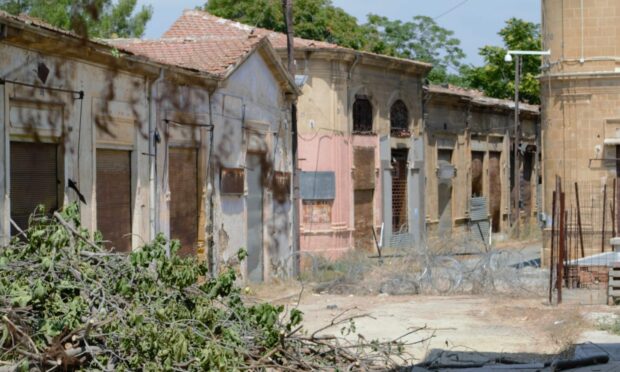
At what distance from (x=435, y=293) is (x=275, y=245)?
147 inches

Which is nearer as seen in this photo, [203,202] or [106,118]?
[106,118]

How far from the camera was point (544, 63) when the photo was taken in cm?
2525

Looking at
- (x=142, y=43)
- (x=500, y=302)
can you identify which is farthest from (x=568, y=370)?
(x=142, y=43)

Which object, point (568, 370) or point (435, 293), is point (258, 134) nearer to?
point (435, 293)

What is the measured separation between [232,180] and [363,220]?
35.2ft

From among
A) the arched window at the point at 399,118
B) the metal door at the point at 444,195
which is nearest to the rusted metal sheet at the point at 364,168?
the arched window at the point at 399,118

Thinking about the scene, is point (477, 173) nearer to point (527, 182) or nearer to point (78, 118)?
point (527, 182)

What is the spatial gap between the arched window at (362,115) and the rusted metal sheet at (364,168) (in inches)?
21.5

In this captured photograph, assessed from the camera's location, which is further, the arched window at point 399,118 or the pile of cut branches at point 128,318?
the arched window at point 399,118

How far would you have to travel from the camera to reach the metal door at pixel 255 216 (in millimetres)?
20812

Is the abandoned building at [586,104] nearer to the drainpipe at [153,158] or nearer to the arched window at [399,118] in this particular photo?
the arched window at [399,118]

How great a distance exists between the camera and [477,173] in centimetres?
3875

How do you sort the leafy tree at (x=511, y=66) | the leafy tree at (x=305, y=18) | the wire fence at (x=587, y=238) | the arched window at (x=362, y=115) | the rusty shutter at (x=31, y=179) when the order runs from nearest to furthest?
the rusty shutter at (x=31, y=179) → the wire fence at (x=587, y=238) → the arched window at (x=362, y=115) → the leafy tree at (x=305, y=18) → the leafy tree at (x=511, y=66)

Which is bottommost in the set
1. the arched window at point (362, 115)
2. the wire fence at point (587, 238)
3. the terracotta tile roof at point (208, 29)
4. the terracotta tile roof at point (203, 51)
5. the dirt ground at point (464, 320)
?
the dirt ground at point (464, 320)
